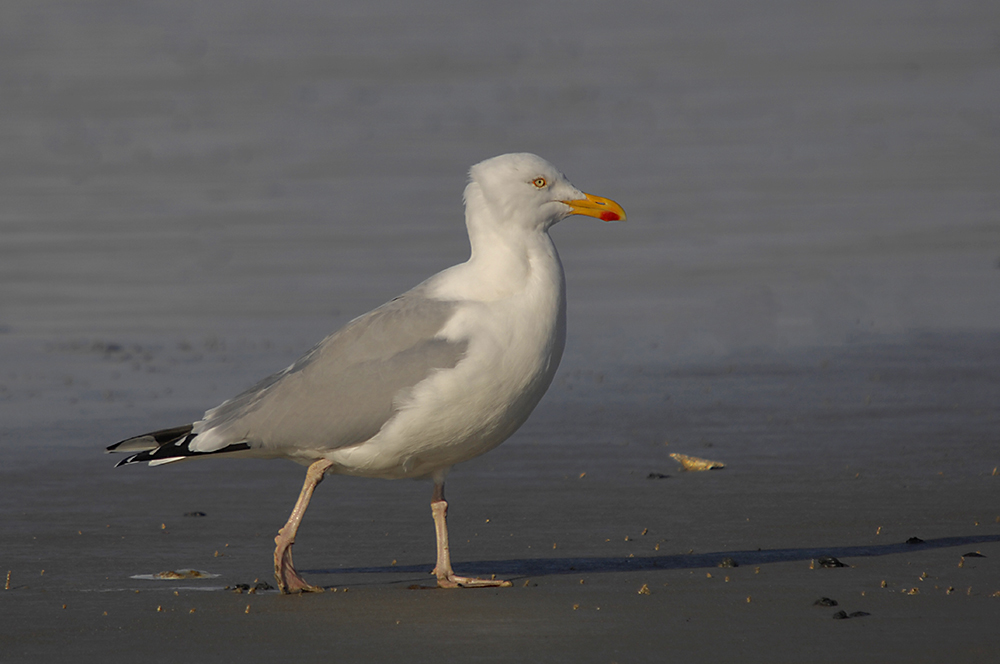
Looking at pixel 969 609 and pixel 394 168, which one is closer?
pixel 969 609

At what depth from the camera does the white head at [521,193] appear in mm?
8586

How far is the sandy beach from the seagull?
1.87ft

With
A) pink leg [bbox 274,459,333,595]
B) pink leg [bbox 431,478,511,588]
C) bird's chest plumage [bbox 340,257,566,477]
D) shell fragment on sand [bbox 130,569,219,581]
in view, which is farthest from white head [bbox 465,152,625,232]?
shell fragment on sand [bbox 130,569,219,581]

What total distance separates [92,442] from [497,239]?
13.9 ft

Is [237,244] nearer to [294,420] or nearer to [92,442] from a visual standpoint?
[92,442]

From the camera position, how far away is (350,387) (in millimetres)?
8273

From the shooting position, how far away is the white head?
338 inches

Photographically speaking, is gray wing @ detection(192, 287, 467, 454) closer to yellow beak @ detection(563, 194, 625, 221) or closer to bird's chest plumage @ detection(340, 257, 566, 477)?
bird's chest plumage @ detection(340, 257, 566, 477)

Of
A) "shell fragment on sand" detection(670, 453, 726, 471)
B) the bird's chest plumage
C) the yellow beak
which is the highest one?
the yellow beak

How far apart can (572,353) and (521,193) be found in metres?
5.84

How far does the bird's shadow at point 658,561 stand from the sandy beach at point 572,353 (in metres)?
0.03

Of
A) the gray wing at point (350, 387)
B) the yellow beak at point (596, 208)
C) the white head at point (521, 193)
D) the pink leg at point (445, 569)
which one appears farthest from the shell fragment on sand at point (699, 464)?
the gray wing at point (350, 387)

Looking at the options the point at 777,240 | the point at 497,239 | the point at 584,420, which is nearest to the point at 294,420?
the point at 497,239

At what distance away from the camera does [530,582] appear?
7.97 meters
